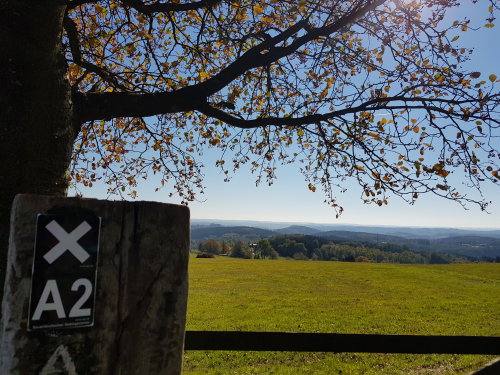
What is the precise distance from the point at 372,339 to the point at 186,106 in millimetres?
3594

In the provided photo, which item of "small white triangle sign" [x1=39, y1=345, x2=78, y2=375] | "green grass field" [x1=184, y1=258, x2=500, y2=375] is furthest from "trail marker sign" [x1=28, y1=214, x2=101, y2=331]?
"green grass field" [x1=184, y1=258, x2=500, y2=375]

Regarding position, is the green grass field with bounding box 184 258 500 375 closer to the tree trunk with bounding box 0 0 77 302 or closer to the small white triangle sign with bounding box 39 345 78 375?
the tree trunk with bounding box 0 0 77 302

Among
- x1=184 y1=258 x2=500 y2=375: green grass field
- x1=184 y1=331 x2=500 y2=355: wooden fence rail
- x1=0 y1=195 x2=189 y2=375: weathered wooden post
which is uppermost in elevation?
x1=0 y1=195 x2=189 y2=375: weathered wooden post

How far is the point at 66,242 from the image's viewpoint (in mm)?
1720

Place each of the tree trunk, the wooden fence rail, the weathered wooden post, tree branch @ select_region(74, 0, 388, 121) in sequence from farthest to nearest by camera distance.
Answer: the wooden fence rail < tree branch @ select_region(74, 0, 388, 121) < the tree trunk < the weathered wooden post

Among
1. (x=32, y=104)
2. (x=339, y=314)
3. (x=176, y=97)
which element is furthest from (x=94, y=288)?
(x=339, y=314)

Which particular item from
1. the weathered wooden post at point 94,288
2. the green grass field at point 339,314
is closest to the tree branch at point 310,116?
the weathered wooden post at point 94,288

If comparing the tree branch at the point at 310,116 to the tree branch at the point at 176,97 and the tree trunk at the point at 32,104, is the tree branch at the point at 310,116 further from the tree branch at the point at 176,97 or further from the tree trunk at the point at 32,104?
the tree trunk at the point at 32,104

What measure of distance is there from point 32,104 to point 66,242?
1.93 metres

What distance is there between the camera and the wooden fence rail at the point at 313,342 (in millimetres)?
4387

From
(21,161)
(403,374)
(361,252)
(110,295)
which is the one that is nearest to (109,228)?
(110,295)

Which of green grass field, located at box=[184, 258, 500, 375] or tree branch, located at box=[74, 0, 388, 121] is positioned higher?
tree branch, located at box=[74, 0, 388, 121]

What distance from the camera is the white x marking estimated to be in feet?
5.53

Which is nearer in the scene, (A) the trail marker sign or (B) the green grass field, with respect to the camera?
(A) the trail marker sign
